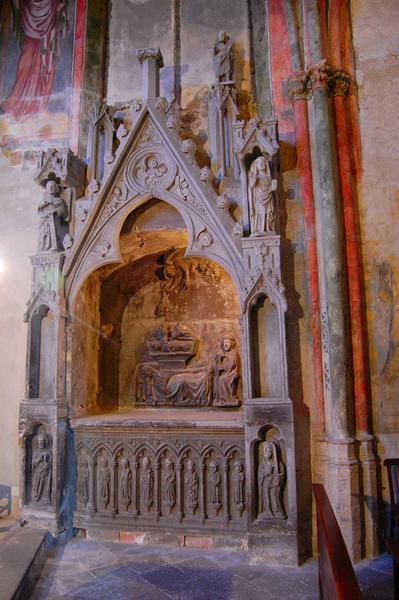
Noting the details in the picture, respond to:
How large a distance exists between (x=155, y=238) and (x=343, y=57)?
119 inches

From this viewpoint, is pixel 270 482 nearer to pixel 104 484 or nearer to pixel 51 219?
pixel 104 484

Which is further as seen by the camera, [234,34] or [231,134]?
[234,34]

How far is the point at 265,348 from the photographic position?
4723 millimetres

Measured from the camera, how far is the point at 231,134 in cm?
561

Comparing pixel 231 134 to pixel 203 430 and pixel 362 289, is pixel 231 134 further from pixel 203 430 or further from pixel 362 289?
pixel 203 430

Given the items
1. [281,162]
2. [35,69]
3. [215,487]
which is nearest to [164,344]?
[215,487]

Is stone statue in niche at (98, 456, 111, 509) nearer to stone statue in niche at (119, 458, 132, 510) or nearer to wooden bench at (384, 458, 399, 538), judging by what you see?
stone statue in niche at (119, 458, 132, 510)

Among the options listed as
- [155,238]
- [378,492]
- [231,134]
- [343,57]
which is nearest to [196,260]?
[155,238]

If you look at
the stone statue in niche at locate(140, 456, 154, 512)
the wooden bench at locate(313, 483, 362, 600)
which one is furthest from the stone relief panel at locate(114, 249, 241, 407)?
the wooden bench at locate(313, 483, 362, 600)

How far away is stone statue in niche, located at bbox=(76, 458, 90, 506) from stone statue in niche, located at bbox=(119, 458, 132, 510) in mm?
389

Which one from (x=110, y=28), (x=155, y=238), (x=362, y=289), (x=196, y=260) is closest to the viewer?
(x=362, y=289)

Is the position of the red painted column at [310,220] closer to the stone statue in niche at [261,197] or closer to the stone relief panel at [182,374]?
the stone statue in niche at [261,197]

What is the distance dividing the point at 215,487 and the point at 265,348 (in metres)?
1.51

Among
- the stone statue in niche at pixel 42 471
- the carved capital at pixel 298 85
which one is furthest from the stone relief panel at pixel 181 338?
the carved capital at pixel 298 85
